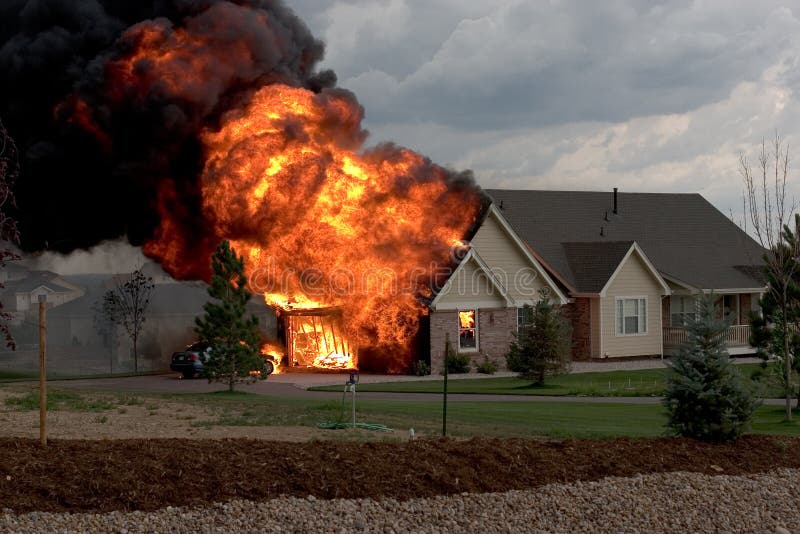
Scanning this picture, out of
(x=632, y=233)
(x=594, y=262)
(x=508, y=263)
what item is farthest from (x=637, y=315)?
(x=508, y=263)

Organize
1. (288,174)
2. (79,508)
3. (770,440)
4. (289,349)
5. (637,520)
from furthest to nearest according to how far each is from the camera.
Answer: (289,349) < (288,174) < (770,440) < (637,520) < (79,508)

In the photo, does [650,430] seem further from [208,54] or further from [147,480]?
[208,54]

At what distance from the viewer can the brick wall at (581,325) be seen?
133 feet

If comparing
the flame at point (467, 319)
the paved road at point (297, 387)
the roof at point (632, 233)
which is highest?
the roof at point (632, 233)

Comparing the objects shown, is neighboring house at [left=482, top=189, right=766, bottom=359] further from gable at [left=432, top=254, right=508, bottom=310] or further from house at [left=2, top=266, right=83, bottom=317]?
house at [left=2, top=266, right=83, bottom=317]

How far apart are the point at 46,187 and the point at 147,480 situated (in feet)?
86.5

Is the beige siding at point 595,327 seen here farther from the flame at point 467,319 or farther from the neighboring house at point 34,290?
the neighboring house at point 34,290

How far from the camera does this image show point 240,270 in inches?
1113

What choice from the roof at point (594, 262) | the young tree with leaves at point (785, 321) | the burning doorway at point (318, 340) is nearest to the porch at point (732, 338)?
the roof at point (594, 262)

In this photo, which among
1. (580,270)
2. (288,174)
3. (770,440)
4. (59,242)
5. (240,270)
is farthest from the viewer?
(580,270)

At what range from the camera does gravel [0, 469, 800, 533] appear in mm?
8914

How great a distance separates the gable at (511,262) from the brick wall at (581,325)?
7.18 feet

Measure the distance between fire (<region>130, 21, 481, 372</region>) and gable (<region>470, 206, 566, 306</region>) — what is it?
229cm

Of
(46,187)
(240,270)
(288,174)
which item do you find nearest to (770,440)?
(240,270)
